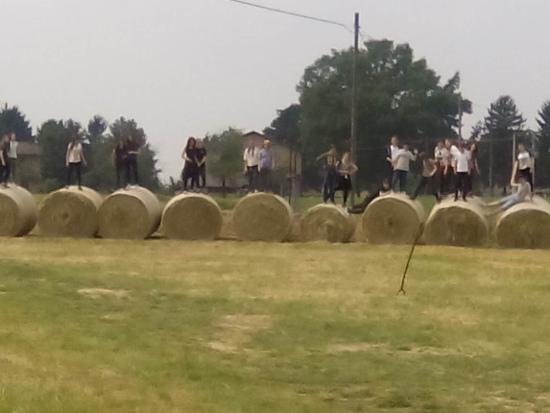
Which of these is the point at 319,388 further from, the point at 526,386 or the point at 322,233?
the point at 322,233

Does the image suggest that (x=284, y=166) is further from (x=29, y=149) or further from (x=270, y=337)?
(x=29, y=149)

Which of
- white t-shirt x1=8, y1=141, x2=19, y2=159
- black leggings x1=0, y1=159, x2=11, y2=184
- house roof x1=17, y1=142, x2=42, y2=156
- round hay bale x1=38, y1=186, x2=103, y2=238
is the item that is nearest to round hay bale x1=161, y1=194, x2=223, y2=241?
round hay bale x1=38, y1=186, x2=103, y2=238

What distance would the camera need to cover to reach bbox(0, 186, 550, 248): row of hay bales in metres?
23.0

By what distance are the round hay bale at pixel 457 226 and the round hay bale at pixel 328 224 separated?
1835 millimetres

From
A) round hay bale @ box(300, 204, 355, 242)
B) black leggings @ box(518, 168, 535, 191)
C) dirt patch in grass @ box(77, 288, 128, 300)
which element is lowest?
dirt patch in grass @ box(77, 288, 128, 300)

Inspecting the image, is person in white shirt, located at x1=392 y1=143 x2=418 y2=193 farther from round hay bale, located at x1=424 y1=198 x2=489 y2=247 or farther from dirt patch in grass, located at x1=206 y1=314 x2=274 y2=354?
dirt patch in grass, located at x1=206 y1=314 x2=274 y2=354

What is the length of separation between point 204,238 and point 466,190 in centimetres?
583

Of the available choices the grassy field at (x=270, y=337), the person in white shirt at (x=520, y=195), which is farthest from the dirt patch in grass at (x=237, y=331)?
the person in white shirt at (x=520, y=195)

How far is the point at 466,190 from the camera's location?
23.6m

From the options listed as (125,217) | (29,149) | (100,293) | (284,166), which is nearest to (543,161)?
(284,166)

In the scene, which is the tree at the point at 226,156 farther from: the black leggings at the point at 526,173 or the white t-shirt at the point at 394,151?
the black leggings at the point at 526,173

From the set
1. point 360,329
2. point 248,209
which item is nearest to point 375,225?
point 248,209

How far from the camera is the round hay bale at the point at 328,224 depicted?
23453 millimetres

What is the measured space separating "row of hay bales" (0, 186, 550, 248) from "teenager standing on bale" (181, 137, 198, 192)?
1167 millimetres
